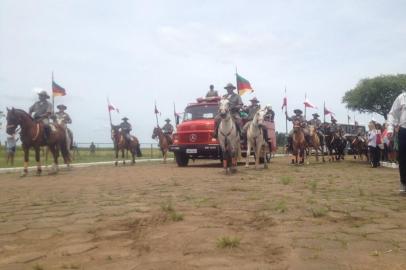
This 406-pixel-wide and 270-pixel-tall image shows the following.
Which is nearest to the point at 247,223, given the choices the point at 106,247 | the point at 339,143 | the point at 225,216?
the point at 225,216

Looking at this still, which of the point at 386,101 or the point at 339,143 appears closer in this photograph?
the point at 339,143

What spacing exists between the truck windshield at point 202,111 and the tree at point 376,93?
38.3 meters

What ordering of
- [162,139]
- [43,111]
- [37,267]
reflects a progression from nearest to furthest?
[37,267] < [43,111] < [162,139]

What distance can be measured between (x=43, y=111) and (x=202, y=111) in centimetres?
642

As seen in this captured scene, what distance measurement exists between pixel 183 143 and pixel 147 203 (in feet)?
35.0

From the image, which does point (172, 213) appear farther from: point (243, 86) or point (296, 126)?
point (296, 126)

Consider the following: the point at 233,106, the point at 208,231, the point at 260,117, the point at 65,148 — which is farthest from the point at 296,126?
the point at 208,231

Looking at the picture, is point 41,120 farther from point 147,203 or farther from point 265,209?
point 265,209

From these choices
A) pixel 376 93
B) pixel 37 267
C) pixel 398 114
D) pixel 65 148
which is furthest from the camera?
pixel 376 93

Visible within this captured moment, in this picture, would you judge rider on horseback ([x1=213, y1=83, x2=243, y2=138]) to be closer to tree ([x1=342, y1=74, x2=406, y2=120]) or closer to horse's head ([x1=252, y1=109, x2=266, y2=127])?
horse's head ([x1=252, y1=109, x2=266, y2=127])

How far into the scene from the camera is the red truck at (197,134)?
640 inches

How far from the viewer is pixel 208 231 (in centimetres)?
434

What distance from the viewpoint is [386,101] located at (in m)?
49.8

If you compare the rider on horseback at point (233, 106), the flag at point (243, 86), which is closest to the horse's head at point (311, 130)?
the flag at point (243, 86)
